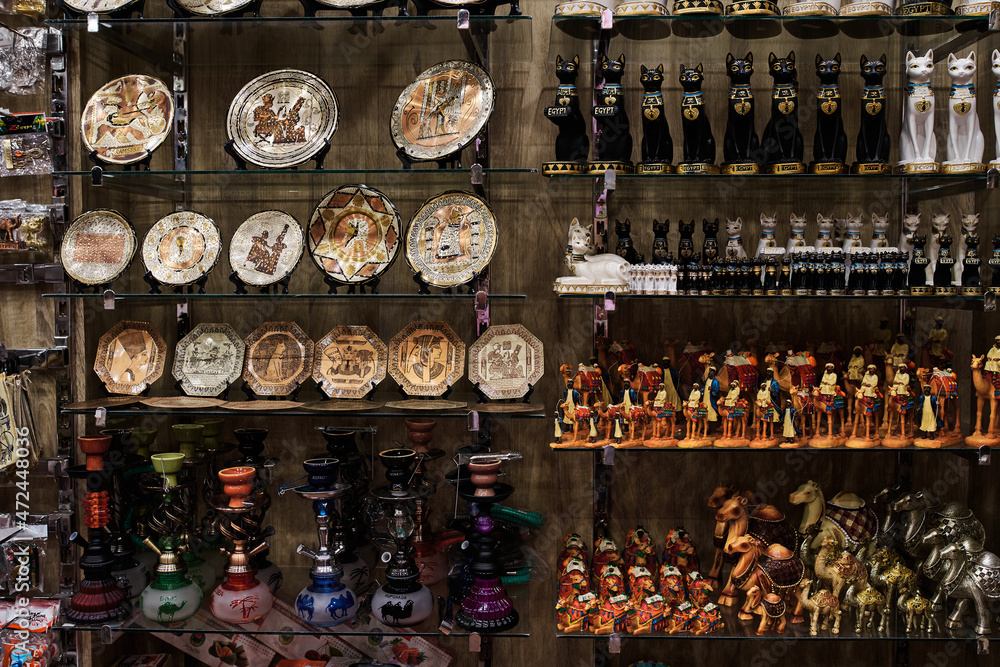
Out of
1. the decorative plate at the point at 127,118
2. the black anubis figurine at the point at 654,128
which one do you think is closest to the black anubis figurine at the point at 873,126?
the black anubis figurine at the point at 654,128

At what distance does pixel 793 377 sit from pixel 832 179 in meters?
0.74

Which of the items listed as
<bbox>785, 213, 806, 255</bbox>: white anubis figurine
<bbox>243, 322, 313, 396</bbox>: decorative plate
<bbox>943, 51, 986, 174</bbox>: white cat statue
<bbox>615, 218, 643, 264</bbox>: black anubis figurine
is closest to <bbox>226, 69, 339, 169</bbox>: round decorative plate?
<bbox>243, 322, 313, 396</bbox>: decorative plate

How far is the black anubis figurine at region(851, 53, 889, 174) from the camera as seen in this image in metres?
2.53

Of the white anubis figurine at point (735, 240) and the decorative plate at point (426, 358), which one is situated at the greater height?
the white anubis figurine at point (735, 240)

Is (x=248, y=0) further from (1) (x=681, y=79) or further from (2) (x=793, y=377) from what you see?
(2) (x=793, y=377)

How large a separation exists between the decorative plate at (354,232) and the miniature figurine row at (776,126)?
24.0 inches

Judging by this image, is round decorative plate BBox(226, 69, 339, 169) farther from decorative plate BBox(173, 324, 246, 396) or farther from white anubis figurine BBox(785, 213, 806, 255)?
white anubis figurine BBox(785, 213, 806, 255)

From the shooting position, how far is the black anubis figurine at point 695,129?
8.45ft

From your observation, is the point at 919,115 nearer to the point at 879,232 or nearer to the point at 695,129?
the point at 879,232

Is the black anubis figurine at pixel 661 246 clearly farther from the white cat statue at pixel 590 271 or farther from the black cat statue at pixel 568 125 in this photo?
the black cat statue at pixel 568 125

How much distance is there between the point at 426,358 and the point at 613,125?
1.05 metres

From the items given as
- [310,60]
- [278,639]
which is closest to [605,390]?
[278,639]

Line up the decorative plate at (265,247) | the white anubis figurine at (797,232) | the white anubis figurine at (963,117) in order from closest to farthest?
1. the white anubis figurine at (963,117)
2. the white anubis figurine at (797,232)
3. the decorative plate at (265,247)

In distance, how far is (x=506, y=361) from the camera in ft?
8.88
